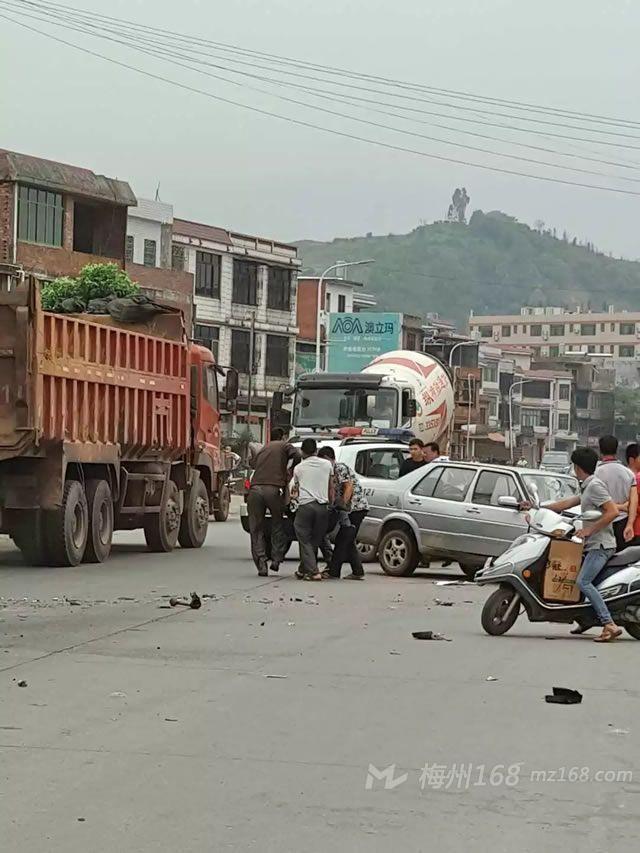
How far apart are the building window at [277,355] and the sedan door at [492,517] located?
5342cm

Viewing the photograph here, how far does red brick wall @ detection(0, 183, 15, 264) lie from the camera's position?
5022 cm

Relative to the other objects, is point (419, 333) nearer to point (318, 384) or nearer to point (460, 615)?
point (318, 384)

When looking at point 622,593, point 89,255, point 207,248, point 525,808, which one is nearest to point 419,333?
point 207,248

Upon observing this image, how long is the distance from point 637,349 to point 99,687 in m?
179

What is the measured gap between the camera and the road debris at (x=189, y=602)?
15516 millimetres

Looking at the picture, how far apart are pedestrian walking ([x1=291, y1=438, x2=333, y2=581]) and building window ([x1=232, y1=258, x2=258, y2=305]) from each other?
51947 millimetres

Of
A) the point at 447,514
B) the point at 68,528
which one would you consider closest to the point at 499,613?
the point at 447,514

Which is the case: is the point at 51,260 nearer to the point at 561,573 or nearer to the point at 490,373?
the point at 561,573

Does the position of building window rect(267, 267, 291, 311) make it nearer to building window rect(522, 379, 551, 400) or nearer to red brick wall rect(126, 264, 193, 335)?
red brick wall rect(126, 264, 193, 335)

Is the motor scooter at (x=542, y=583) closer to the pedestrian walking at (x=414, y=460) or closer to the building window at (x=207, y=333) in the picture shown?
the pedestrian walking at (x=414, y=460)

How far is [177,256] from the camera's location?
66.9m

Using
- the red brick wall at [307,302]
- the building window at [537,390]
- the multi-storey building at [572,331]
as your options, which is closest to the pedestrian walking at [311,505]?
the red brick wall at [307,302]

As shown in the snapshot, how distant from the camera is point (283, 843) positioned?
238 inches

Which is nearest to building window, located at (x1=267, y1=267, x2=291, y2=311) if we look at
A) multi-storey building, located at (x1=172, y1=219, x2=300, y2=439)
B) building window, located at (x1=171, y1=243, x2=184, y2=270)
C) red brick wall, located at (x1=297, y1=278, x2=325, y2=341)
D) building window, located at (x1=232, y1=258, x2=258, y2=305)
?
multi-storey building, located at (x1=172, y1=219, x2=300, y2=439)
